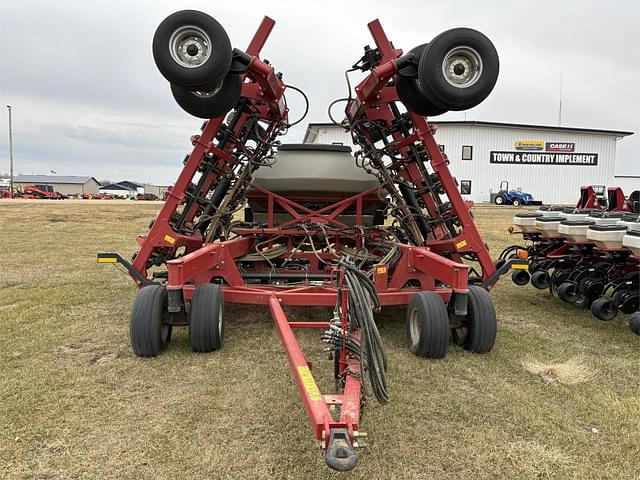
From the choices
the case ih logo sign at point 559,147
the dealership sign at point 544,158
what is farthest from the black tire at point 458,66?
the case ih logo sign at point 559,147

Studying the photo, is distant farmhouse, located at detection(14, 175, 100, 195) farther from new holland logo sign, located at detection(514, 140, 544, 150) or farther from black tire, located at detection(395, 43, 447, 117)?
black tire, located at detection(395, 43, 447, 117)

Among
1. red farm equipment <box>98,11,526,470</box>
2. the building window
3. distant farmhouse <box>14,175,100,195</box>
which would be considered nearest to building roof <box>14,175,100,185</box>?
distant farmhouse <box>14,175,100,195</box>

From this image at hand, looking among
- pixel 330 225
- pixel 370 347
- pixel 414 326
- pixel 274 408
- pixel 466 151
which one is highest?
pixel 466 151

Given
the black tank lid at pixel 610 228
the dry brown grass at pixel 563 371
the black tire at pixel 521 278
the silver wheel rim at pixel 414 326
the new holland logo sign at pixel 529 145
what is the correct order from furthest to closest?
the new holland logo sign at pixel 529 145
the black tire at pixel 521 278
the black tank lid at pixel 610 228
the silver wheel rim at pixel 414 326
the dry brown grass at pixel 563 371

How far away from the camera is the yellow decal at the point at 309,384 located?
2168 mm

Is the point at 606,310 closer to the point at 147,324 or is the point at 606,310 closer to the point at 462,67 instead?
the point at 462,67

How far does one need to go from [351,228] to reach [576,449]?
3.47 meters

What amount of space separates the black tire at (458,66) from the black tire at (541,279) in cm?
305

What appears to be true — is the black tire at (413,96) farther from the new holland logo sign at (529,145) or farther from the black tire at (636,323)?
the new holland logo sign at (529,145)

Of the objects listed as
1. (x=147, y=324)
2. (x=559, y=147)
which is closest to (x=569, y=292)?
(x=147, y=324)

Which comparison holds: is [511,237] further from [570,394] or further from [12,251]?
[12,251]

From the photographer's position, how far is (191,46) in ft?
12.0

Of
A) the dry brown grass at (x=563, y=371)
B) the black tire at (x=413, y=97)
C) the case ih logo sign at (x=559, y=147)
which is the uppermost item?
the case ih logo sign at (x=559, y=147)

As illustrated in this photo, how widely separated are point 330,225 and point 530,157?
105 ft
